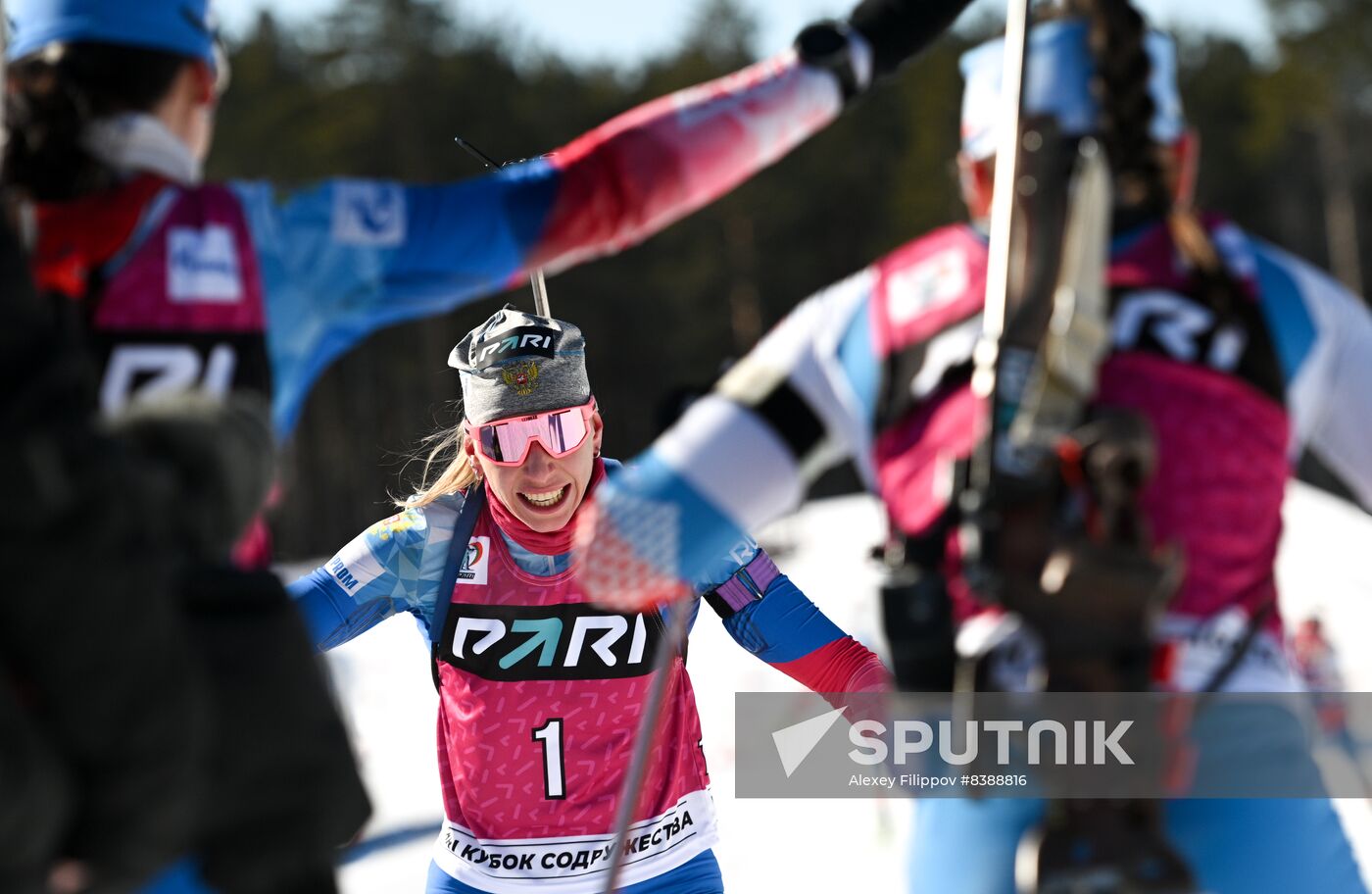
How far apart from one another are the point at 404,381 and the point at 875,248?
1075 centimetres

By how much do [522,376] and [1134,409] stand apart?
1783 millimetres

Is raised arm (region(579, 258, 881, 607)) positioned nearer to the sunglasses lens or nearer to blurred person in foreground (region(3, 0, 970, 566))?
blurred person in foreground (region(3, 0, 970, 566))

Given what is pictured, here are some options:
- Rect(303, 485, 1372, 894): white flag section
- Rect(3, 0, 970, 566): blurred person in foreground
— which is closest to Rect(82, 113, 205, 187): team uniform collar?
Rect(3, 0, 970, 566): blurred person in foreground

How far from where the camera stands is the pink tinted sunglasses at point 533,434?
11.2 ft

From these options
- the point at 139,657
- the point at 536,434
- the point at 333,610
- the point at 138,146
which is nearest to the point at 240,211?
the point at 138,146

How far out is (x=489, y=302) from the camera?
1110 inches

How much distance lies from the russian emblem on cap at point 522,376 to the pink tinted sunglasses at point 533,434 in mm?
66

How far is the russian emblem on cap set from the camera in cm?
345

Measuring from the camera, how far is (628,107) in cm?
3606

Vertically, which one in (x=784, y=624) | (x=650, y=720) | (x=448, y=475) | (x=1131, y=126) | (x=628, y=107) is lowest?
(x=784, y=624)

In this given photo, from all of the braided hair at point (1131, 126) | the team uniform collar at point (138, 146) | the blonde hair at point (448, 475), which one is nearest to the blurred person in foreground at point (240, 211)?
the team uniform collar at point (138, 146)

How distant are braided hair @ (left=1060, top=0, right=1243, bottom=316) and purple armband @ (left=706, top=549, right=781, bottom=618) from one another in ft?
4.63

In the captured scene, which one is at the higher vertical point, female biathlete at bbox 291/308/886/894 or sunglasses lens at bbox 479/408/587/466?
sunglasses lens at bbox 479/408/587/466

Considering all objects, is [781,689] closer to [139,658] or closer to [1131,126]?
[1131,126]
